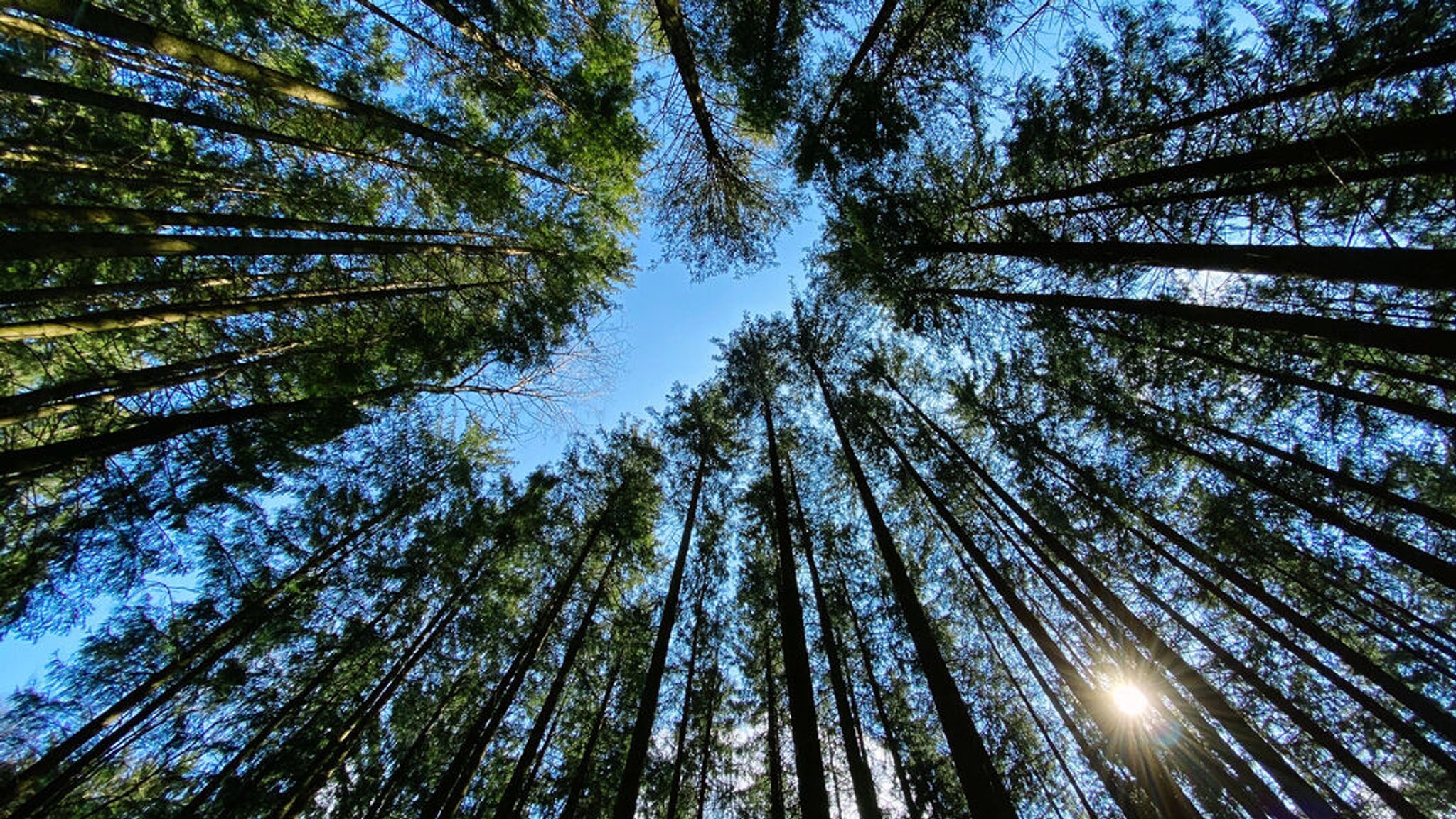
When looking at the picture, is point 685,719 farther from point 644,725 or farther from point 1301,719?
point 1301,719

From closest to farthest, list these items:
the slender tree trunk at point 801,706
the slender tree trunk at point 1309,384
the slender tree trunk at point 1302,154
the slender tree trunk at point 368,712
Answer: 1. the slender tree trunk at point 1302,154
2. the slender tree trunk at point 801,706
3. the slender tree trunk at point 1309,384
4. the slender tree trunk at point 368,712

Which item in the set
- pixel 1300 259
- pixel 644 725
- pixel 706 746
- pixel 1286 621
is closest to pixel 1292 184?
pixel 1300 259

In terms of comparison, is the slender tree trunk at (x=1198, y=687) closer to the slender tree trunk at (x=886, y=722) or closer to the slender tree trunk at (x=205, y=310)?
the slender tree trunk at (x=886, y=722)

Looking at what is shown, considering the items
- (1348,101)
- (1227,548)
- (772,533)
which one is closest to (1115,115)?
(1348,101)

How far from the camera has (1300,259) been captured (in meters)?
2.66

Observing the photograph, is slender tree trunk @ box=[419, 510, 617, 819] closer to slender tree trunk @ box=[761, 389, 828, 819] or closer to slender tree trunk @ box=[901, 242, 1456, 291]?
slender tree trunk @ box=[761, 389, 828, 819]

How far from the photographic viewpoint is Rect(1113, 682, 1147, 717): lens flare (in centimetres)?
550

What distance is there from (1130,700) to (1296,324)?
192 inches

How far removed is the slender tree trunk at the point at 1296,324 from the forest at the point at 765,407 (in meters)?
0.04

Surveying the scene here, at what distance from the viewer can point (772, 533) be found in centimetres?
1020

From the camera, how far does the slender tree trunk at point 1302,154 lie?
8.21ft

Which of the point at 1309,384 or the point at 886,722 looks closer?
the point at 1309,384

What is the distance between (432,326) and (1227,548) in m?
12.0

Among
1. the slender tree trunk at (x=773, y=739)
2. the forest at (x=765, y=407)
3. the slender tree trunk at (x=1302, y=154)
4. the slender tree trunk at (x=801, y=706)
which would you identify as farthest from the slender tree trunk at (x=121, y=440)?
the slender tree trunk at (x=1302, y=154)
